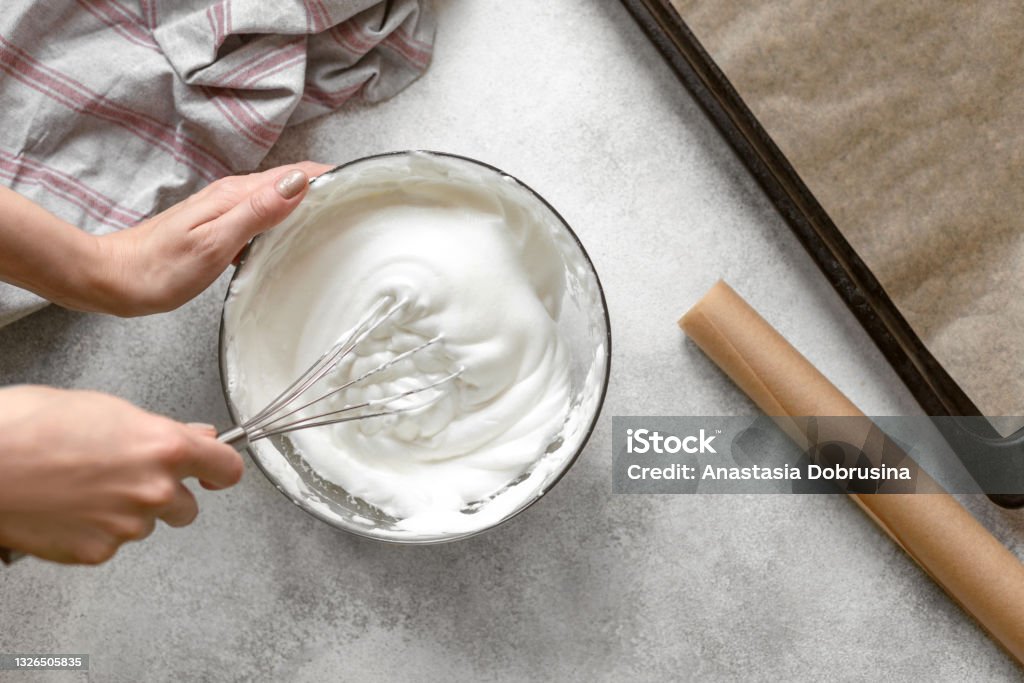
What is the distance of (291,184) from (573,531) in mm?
415

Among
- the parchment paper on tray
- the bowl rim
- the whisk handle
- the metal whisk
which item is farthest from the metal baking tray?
the whisk handle

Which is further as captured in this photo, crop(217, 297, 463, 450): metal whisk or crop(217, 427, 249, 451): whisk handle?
crop(217, 297, 463, 450): metal whisk

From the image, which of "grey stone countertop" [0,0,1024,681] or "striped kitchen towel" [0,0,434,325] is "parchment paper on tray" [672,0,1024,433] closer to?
"grey stone countertop" [0,0,1024,681]

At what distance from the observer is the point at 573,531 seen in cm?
80

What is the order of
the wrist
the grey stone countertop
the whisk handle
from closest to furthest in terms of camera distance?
the whisk handle
the wrist
the grey stone countertop

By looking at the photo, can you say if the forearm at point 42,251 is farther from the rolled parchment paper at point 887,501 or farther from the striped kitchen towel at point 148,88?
the rolled parchment paper at point 887,501

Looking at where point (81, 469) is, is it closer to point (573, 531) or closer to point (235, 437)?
point (235, 437)

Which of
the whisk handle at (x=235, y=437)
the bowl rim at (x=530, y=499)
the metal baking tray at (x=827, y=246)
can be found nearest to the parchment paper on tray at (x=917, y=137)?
the metal baking tray at (x=827, y=246)

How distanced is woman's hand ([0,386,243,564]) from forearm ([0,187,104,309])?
0.76 feet

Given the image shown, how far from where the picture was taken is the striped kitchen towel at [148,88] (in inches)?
28.8

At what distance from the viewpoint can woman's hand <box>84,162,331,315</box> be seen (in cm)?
66

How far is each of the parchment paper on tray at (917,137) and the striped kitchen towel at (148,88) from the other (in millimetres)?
354

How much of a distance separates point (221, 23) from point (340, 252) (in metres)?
0.23

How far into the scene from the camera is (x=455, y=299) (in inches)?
28.9
